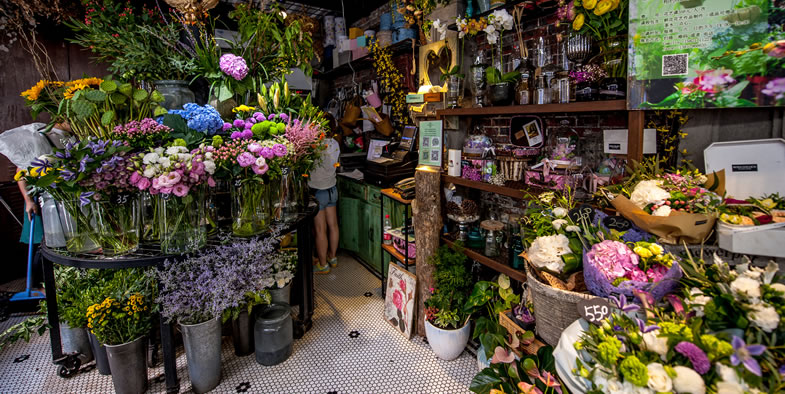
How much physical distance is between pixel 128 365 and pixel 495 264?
222 centimetres

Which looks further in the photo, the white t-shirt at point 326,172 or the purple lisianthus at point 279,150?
the white t-shirt at point 326,172

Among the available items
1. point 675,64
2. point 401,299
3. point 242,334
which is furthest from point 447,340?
point 675,64

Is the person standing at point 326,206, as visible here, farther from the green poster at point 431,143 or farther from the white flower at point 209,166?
the white flower at point 209,166

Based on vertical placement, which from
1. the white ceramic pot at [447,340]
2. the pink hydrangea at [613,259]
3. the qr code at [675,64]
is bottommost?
the white ceramic pot at [447,340]

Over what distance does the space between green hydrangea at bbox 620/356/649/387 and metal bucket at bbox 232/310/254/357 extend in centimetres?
246

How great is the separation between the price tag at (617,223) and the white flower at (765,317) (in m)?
0.56

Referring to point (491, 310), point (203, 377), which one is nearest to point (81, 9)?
point (203, 377)

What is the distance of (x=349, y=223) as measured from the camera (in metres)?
4.86

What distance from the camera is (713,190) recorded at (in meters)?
1.46

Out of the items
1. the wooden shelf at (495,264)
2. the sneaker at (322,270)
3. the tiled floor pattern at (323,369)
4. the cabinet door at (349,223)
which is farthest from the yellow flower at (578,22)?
the sneaker at (322,270)

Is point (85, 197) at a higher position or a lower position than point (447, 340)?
higher

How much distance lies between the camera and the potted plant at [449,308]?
2707 millimetres

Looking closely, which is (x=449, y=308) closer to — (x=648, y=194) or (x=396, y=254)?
(x=396, y=254)

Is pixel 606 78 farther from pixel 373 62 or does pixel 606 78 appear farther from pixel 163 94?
pixel 373 62
